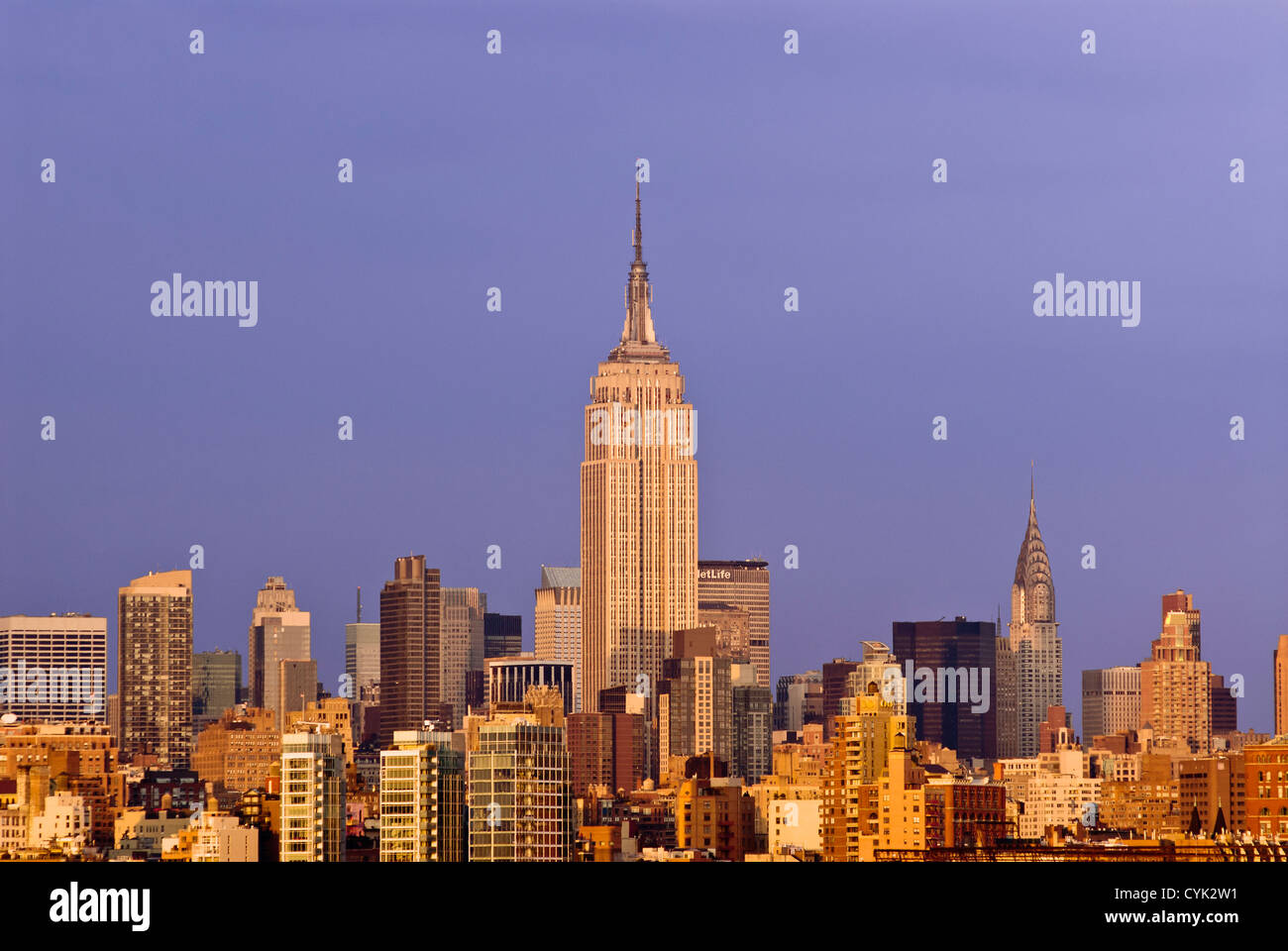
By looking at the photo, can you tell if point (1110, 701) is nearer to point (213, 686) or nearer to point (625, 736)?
point (625, 736)

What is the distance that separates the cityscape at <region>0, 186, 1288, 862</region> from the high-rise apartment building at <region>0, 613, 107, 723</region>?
187mm

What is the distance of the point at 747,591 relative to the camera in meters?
132

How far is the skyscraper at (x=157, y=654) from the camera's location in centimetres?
8294

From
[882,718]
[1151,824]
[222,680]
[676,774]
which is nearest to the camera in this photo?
[1151,824]

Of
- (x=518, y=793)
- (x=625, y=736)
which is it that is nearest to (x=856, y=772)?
(x=518, y=793)

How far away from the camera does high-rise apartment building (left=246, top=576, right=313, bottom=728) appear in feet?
280

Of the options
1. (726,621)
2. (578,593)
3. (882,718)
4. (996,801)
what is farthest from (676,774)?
(578,593)

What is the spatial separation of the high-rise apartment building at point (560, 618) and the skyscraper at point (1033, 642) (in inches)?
889

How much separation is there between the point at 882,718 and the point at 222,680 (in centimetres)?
3414

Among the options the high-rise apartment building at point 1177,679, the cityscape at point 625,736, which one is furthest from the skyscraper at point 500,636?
the high-rise apartment building at point 1177,679

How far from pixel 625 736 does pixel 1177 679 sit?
2467cm

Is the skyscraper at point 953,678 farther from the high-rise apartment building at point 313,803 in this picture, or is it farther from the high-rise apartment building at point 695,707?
the high-rise apartment building at point 313,803

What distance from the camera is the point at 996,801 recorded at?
59.1 metres
